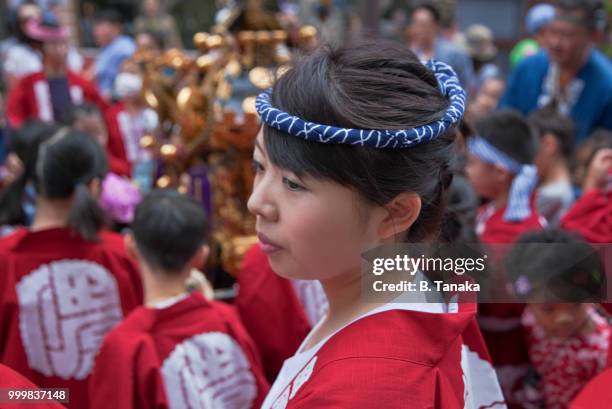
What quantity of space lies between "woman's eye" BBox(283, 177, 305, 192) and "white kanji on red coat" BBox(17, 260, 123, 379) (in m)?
1.34

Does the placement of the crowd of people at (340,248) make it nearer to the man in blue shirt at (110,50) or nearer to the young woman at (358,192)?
the young woman at (358,192)

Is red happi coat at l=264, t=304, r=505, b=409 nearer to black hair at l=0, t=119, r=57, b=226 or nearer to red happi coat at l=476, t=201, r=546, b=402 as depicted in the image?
red happi coat at l=476, t=201, r=546, b=402

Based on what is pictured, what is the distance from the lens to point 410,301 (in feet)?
3.45

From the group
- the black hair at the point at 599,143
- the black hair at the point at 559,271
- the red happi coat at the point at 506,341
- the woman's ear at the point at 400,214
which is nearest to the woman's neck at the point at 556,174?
the black hair at the point at 599,143

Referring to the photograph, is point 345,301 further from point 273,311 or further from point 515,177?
point 515,177

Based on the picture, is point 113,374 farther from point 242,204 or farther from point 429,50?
Result: point 429,50

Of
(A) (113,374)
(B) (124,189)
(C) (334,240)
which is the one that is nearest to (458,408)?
(C) (334,240)

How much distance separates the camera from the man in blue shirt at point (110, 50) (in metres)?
6.18

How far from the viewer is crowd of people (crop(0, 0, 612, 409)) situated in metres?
1.00

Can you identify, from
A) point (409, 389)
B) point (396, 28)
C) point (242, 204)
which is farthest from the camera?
point (396, 28)

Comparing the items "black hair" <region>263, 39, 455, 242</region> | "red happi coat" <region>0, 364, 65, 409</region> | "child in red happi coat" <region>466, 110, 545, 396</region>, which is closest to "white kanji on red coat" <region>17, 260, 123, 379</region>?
"red happi coat" <region>0, 364, 65, 409</region>

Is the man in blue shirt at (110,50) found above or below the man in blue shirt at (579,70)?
below

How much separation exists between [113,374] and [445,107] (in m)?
1.07

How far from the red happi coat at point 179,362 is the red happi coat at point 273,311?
19 cm
